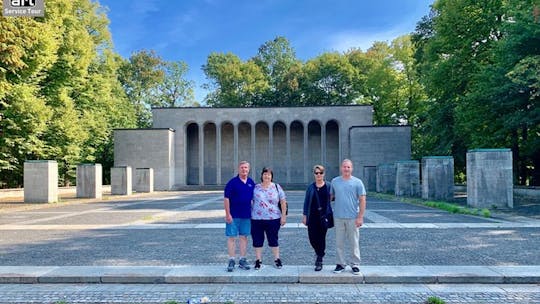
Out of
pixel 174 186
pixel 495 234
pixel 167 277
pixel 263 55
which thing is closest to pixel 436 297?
pixel 167 277

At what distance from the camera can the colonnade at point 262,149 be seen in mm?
45812

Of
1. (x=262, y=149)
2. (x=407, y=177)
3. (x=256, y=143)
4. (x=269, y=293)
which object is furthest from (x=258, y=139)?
(x=269, y=293)

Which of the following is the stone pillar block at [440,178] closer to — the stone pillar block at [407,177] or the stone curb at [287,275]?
the stone pillar block at [407,177]

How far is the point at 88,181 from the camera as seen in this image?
87.6 ft

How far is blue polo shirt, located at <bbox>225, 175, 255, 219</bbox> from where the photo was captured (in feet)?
22.5

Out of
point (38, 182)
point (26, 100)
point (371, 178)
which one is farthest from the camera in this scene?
point (371, 178)

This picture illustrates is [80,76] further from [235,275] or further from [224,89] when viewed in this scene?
[235,275]

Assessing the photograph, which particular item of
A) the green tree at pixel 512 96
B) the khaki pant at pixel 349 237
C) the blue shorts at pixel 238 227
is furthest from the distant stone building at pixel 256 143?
the blue shorts at pixel 238 227

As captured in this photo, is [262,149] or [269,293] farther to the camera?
[262,149]

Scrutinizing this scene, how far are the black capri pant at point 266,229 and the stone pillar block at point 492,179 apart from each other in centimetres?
1296

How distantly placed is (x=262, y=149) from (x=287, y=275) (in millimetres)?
40513

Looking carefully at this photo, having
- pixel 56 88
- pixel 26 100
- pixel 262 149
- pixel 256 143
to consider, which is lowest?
pixel 262 149

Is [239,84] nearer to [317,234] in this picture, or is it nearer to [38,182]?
[38,182]

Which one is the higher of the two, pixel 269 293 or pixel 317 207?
pixel 317 207
